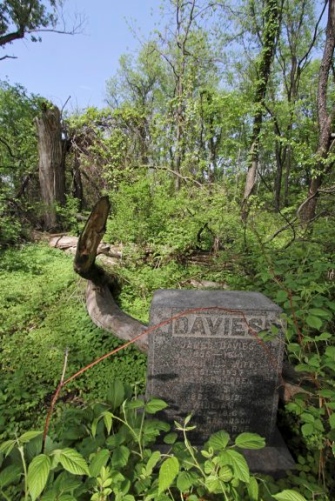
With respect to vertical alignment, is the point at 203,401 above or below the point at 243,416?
above

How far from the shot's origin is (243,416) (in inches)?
81.6

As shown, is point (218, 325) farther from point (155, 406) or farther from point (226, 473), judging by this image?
point (226, 473)

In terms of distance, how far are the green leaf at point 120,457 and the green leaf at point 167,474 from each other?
0.70 ft

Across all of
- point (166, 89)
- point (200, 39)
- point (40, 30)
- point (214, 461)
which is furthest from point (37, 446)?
point (166, 89)

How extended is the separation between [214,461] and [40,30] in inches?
544

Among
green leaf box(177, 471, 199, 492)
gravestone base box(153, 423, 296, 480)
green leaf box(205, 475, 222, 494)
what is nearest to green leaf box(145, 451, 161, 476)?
green leaf box(177, 471, 199, 492)

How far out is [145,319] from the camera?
3.76 metres

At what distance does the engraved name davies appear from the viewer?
193 centimetres

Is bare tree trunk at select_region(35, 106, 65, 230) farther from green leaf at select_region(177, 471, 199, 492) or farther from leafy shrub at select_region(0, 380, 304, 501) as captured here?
green leaf at select_region(177, 471, 199, 492)

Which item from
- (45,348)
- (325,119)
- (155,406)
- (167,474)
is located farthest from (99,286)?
(325,119)

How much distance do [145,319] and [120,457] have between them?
8.47 ft

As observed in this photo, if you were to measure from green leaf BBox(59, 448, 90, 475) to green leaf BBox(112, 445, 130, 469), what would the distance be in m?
0.23

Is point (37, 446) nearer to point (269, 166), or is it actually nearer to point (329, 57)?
point (329, 57)

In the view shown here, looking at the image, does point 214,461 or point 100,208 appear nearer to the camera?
point 214,461
